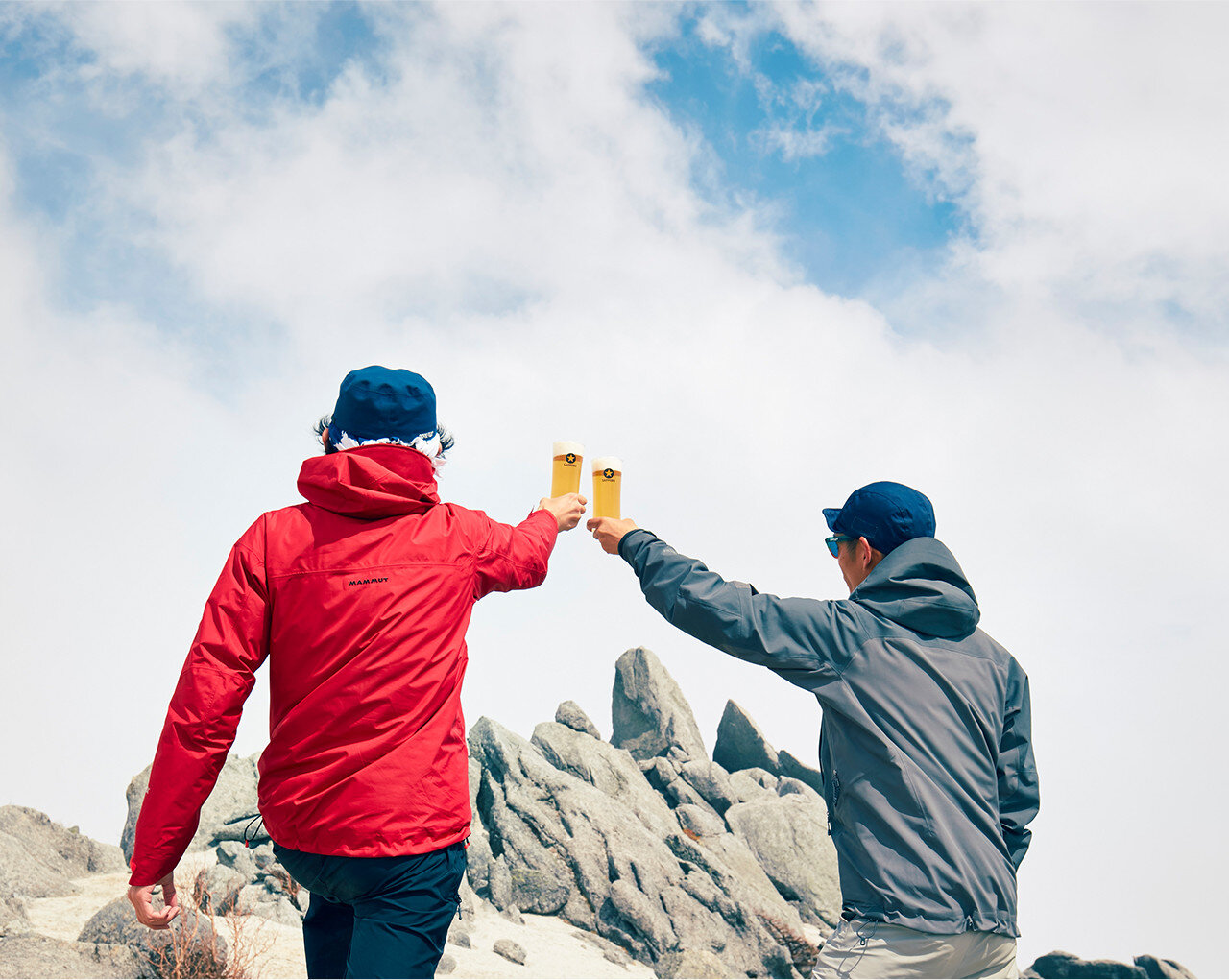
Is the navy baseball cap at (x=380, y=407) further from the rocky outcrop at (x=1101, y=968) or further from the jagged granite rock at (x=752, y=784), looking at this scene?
the rocky outcrop at (x=1101, y=968)

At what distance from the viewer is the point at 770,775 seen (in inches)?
1105

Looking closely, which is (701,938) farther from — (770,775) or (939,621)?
(939,621)

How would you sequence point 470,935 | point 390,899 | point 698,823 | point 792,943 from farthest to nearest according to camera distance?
1. point 698,823
2. point 792,943
3. point 470,935
4. point 390,899

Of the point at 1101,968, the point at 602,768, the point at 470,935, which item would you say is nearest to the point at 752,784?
the point at 602,768

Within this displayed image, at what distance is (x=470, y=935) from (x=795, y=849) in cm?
1142

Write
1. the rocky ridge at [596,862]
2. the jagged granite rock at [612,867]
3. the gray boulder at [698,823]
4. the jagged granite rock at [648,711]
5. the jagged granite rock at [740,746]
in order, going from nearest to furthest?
the rocky ridge at [596,862] → the jagged granite rock at [612,867] → the gray boulder at [698,823] → the jagged granite rock at [648,711] → the jagged granite rock at [740,746]

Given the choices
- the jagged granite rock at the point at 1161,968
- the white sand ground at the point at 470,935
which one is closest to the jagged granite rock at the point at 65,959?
the white sand ground at the point at 470,935

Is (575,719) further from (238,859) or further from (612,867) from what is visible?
(238,859)

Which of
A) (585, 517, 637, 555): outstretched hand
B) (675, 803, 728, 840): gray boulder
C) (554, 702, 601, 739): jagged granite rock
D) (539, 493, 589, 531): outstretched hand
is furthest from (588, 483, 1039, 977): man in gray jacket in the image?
(554, 702, 601, 739): jagged granite rock

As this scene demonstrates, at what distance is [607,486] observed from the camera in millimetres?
4363

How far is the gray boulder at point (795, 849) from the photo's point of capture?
21734 mm

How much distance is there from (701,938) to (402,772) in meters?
15.4

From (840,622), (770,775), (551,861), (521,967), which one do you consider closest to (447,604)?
(840,622)

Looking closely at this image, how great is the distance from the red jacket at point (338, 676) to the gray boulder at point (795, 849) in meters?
21.2
